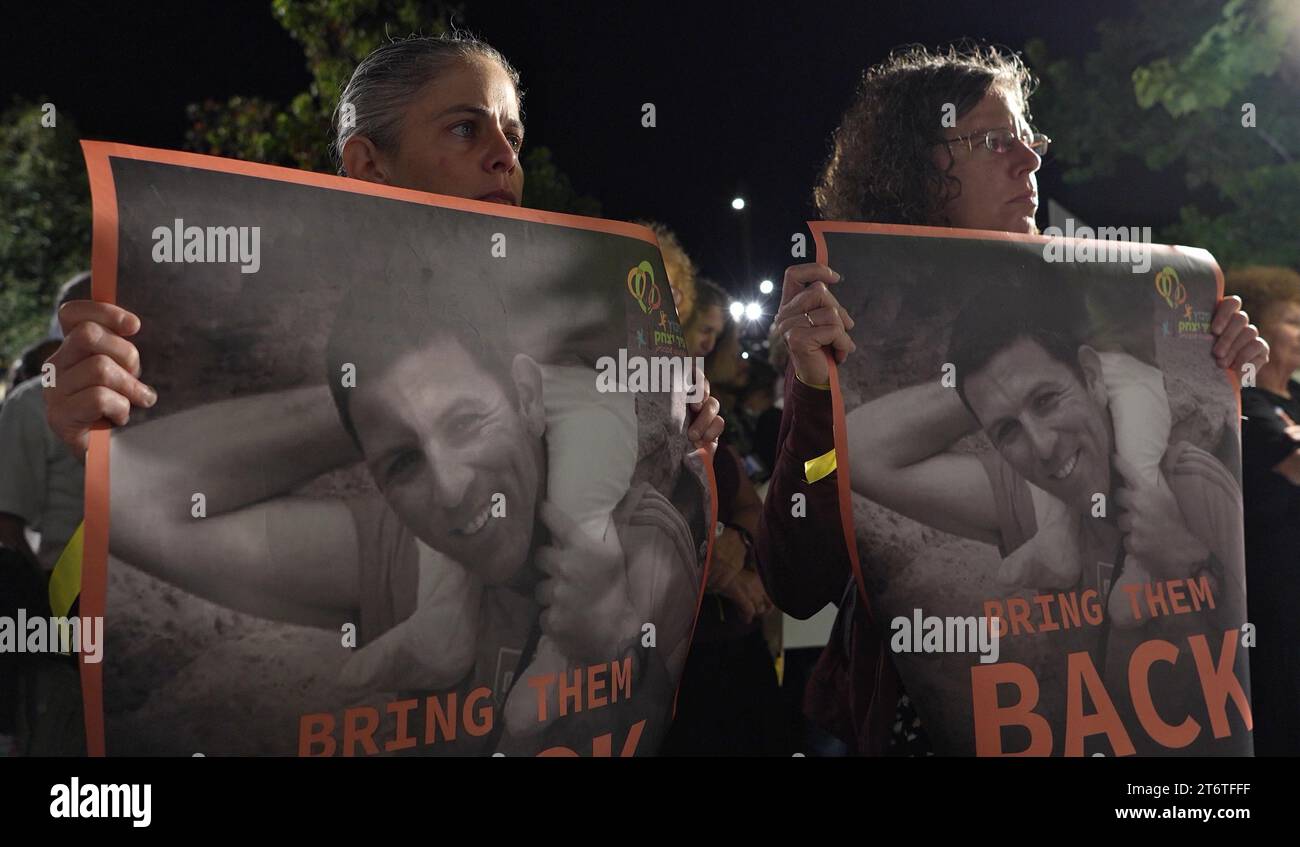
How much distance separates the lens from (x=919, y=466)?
6.91 ft

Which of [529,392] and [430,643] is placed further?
[529,392]

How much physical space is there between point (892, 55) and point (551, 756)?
71.2 inches

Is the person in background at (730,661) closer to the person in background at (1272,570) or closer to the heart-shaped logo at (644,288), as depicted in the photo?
the heart-shaped logo at (644,288)

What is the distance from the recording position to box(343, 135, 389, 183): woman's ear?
7.18 feet

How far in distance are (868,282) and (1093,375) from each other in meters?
0.49

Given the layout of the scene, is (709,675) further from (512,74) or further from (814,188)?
(512,74)

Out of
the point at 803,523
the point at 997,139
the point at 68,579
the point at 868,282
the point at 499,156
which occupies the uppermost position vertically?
the point at 997,139

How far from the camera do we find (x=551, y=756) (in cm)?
192

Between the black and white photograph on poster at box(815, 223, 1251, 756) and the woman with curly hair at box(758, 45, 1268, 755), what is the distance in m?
0.10

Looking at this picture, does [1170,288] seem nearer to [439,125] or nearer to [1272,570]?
[1272,570]

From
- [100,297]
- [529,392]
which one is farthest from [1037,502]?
[100,297]

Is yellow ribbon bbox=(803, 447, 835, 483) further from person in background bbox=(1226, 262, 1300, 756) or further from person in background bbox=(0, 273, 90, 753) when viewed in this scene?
person in background bbox=(0, 273, 90, 753)

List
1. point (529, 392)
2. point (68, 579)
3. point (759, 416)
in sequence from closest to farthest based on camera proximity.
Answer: point (68, 579) → point (529, 392) → point (759, 416)

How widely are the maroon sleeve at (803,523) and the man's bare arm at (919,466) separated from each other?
81mm
